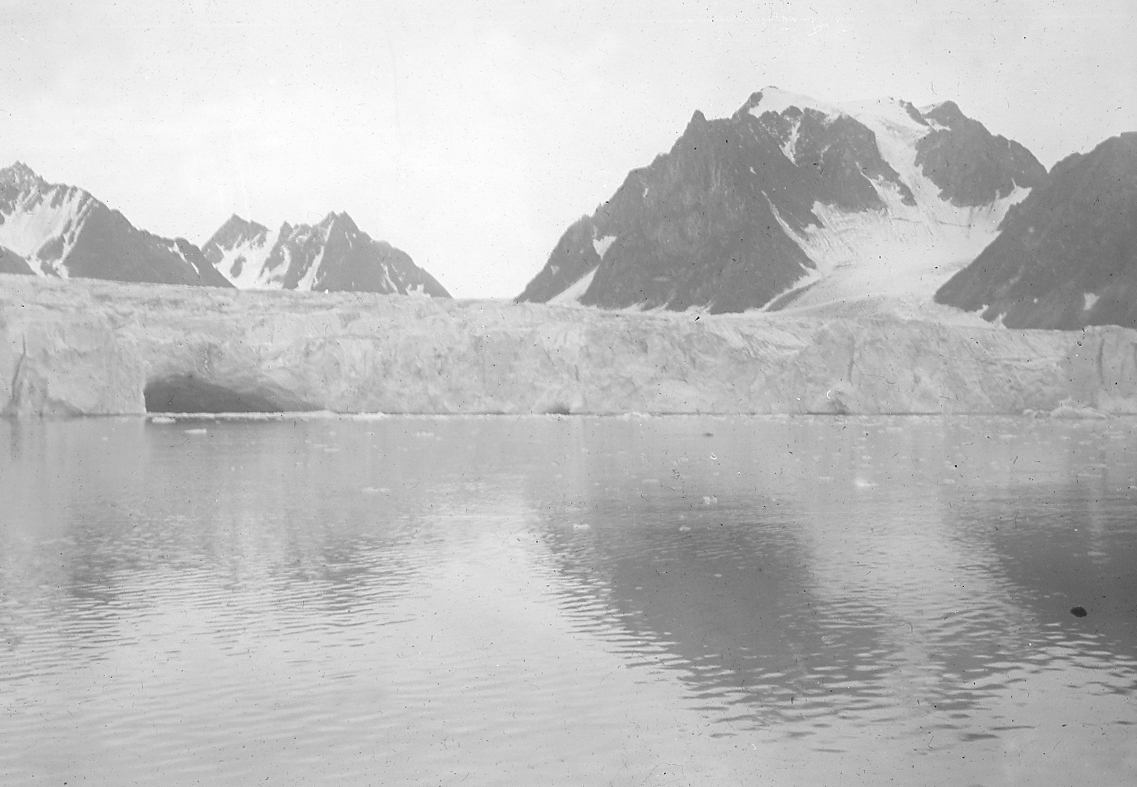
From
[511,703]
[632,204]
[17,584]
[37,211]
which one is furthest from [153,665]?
[37,211]

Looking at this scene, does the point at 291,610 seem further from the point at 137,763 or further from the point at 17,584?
the point at 137,763

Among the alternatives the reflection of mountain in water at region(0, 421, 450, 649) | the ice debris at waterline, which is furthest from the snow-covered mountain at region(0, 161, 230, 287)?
the reflection of mountain in water at region(0, 421, 450, 649)

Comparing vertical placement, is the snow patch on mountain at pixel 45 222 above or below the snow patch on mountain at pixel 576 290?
above

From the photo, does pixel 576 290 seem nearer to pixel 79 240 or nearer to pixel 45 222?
pixel 79 240

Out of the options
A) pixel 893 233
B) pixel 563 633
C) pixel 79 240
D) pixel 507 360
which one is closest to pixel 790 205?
pixel 893 233

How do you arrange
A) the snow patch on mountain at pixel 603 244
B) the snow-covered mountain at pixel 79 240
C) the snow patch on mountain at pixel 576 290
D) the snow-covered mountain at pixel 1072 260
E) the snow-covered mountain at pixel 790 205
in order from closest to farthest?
the snow-covered mountain at pixel 1072 260 < the snow-covered mountain at pixel 790 205 < the snow-covered mountain at pixel 79 240 < the snow patch on mountain at pixel 576 290 < the snow patch on mountain at pixel 603 244

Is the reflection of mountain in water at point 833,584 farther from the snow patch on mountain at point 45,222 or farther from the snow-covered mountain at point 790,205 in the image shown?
the snow patch on mountain at point 45,222

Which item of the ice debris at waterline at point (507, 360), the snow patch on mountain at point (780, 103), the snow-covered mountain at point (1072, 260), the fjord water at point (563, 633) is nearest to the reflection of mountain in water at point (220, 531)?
the fjord water at point (563, 633)
